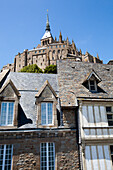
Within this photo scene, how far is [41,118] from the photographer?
32.8 feet

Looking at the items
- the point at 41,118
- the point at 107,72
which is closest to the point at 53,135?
the point at 41,118

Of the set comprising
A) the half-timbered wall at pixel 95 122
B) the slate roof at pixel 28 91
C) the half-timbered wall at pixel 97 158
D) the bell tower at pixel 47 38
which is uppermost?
the bell tower at pixel 47 38

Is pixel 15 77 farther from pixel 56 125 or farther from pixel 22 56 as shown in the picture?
pixel 22 56

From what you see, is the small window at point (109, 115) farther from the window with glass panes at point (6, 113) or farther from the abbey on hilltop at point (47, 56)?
the abbey on hilltop at point (47, 56)

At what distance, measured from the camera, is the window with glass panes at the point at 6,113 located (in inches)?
377

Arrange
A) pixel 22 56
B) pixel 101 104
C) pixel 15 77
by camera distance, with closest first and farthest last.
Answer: pixel 101 104 < pixel 15 77 < pixel 22 56

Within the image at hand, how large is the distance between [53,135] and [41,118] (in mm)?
1239

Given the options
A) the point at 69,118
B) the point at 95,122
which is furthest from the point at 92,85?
the point at 69,118

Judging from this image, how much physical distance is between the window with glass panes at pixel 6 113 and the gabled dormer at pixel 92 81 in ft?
18.3

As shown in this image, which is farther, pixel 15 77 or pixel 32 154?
pixel 15 77

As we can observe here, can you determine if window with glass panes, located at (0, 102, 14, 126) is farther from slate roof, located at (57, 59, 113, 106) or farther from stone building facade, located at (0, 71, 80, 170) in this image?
slate roof, located at (57, 59, 113, 106)

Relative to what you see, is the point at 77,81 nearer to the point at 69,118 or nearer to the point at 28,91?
the point at 69,118

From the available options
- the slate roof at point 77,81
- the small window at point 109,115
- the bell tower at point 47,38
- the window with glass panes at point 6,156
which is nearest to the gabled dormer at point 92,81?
the slate roof at point 77,81

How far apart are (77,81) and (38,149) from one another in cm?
581
